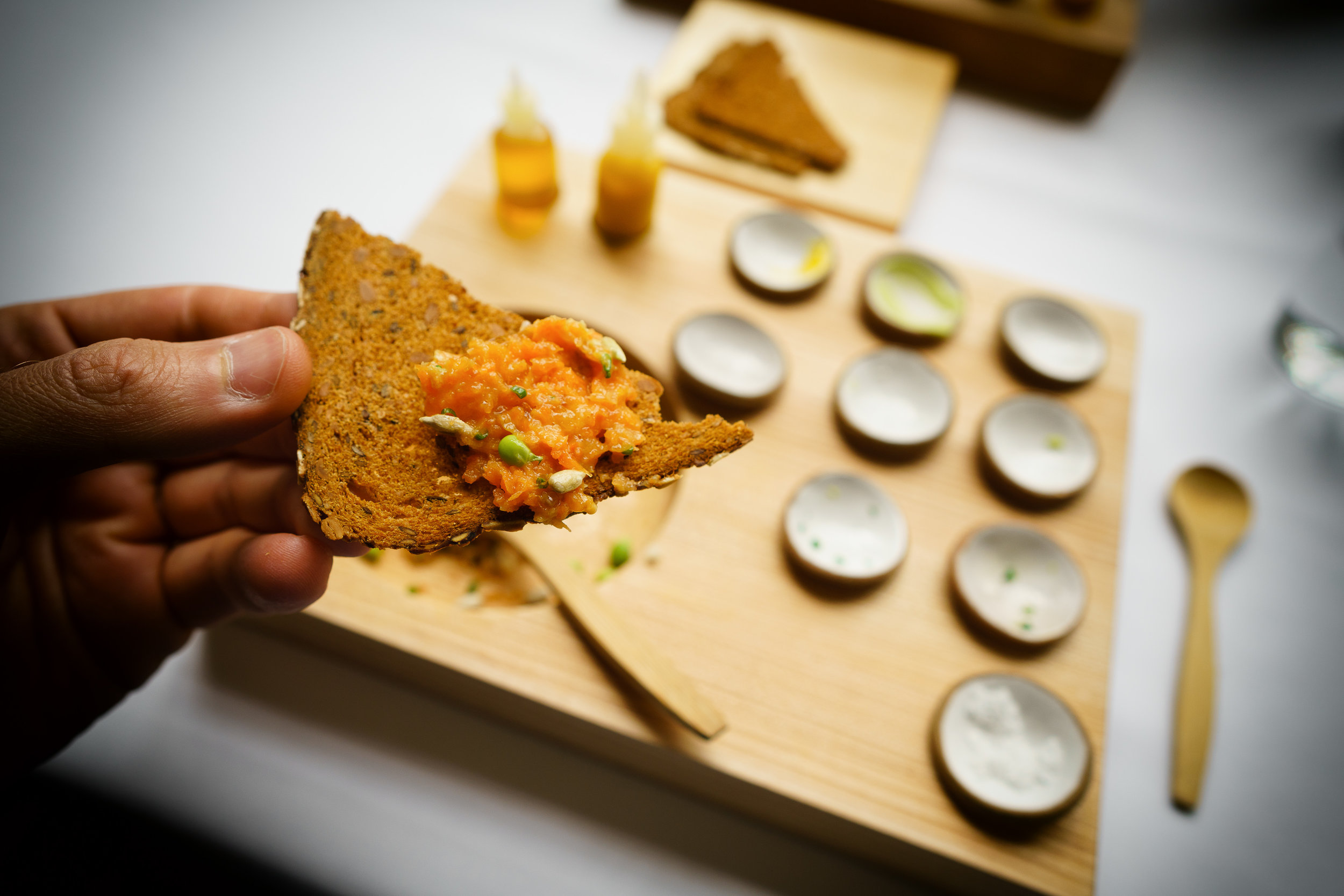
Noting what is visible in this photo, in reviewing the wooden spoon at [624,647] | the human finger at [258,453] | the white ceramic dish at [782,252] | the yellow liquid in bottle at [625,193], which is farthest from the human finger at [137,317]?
the white ceramic dish at [782,252]

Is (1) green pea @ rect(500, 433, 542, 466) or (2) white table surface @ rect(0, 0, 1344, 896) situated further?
(2) white table surface @ rect(0, 0, 1344, 896)

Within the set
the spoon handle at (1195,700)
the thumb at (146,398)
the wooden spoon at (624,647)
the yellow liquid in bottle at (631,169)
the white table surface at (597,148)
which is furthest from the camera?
the yellow liquid in bottle at (631,169)

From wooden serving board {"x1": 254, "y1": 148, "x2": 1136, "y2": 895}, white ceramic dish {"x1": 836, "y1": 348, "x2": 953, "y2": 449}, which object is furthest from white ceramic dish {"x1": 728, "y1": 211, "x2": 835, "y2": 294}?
white ceramic dish {"x1": 836, "y1": 348, "x2": 953, "y2": 449}

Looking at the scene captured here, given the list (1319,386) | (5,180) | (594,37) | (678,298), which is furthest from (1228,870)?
(5,180)

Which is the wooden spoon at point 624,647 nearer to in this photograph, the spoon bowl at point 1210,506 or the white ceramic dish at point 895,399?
the white ceramic dish at point 895,399

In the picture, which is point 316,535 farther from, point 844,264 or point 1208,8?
point 1208,8

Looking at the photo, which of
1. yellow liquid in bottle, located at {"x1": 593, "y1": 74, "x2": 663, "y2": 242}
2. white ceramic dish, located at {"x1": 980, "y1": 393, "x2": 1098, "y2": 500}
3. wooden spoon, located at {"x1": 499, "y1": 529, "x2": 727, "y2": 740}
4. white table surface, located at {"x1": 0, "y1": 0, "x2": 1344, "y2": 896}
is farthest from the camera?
yellow liquid in bottle, located at {"x1": 593, "y1": 74, "x2": 663, "y2": 242}

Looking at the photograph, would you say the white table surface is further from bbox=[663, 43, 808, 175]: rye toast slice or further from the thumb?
the thumb
